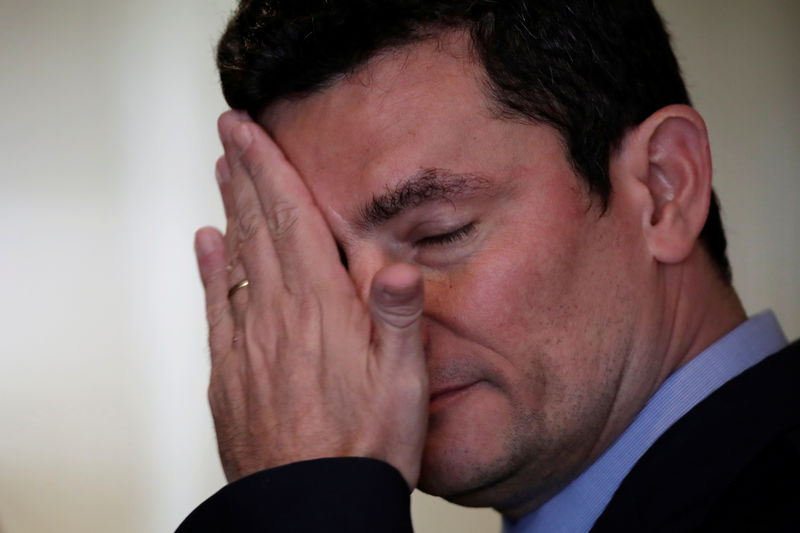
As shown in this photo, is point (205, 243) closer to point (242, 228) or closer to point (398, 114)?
point (242, 228)

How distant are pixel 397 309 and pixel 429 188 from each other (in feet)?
0.51

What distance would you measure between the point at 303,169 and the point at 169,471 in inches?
79.3

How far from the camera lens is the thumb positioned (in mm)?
1054

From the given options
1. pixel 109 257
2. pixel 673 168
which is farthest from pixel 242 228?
pixel 109 257

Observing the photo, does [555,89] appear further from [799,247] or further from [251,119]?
[799,247]

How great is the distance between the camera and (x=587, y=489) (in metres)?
1.24

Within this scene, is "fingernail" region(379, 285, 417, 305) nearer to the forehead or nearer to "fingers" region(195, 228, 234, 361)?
the forehead

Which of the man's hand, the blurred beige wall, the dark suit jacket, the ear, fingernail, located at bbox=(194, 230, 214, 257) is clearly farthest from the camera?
the blurred beige wall

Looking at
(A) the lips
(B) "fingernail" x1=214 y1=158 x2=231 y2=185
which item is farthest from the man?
(B) "fingernail" x1=214 y1=158 x2=231 y2=185

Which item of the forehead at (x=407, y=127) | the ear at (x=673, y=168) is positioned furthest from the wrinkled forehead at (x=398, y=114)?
the ear at (x=673, y=168)

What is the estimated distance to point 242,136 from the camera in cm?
132

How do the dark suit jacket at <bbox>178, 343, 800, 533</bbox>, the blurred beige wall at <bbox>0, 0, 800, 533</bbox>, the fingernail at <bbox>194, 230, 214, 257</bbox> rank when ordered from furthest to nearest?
the blurred beige wall at <bbox>0, 0, 800, 533</bbox>, the fingernail at <bbox>194, 230, 214, 257</bbox>, the dark suit jacket at <bbox>178, 343, 800, 533</bbox>

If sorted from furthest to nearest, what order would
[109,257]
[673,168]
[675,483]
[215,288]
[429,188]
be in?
[109,257] < [215,288] < [673,168] < [429,188] < [675,483]

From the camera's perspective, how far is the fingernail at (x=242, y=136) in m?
1.31
